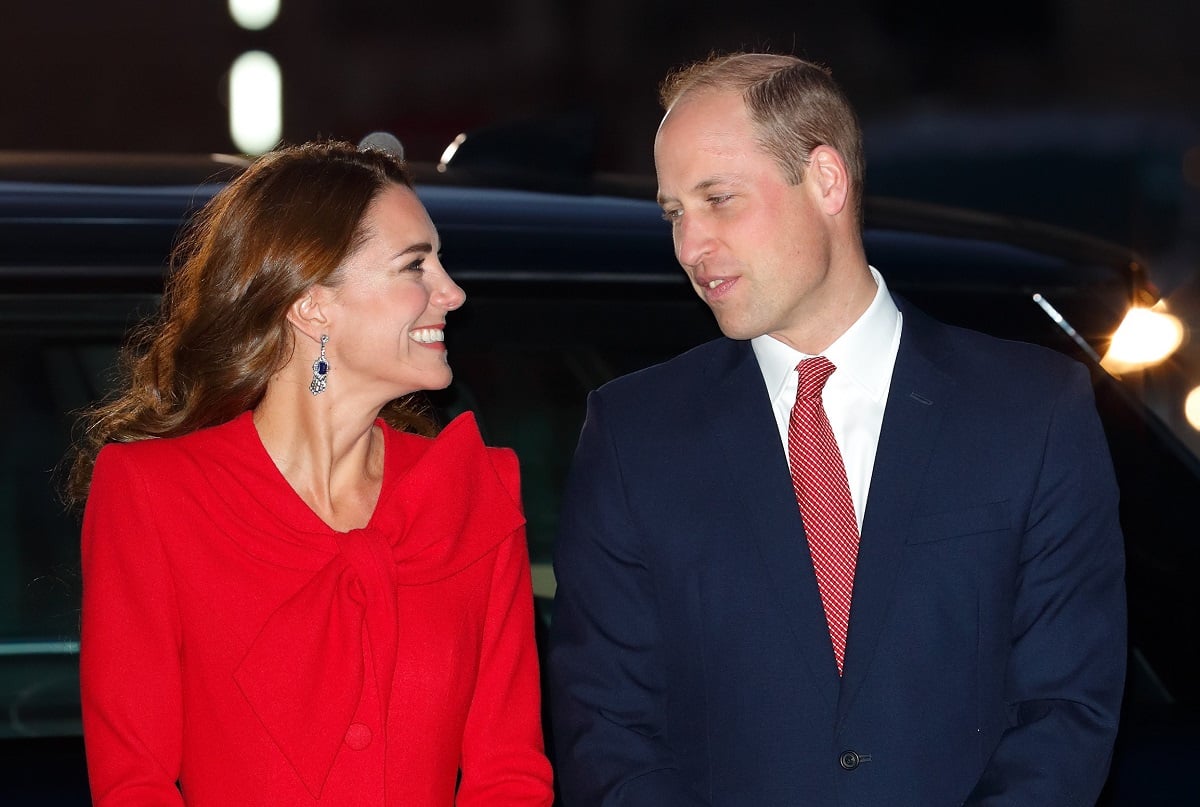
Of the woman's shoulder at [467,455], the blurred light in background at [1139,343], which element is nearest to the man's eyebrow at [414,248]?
the woman's shoulder at [467,455]

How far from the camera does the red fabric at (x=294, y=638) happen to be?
2.42 m

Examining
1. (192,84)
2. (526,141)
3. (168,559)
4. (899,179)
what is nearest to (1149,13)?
(899,179)

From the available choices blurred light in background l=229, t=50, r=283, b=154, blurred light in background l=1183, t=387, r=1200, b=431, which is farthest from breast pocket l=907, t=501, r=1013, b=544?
blurred light in background l=229, t=50, r=283, b=154

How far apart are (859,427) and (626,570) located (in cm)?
39

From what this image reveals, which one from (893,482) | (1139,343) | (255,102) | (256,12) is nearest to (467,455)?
(893,482)

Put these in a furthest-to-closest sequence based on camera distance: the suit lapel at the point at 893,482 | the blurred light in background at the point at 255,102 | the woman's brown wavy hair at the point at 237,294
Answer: the blurred light in background at the point at 255,102, the woman's brown wavy hair at the point at 237,294, the suit lapel at the point at 893,482

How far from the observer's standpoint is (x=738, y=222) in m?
2.47

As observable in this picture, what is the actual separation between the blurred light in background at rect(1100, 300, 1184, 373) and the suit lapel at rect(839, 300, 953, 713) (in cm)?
46

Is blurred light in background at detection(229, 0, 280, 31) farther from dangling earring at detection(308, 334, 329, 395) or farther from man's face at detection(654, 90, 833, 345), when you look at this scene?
man's face at detection(654, 90, 833, 345)

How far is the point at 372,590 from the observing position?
2.51m

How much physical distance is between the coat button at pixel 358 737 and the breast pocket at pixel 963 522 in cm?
82

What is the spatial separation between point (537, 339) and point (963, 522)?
720 millimetres

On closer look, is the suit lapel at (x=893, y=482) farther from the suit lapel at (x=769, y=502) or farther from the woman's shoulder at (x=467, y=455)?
the woman's shoulder at (x=467, y=455)

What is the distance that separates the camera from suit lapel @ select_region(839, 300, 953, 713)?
2.35 m
